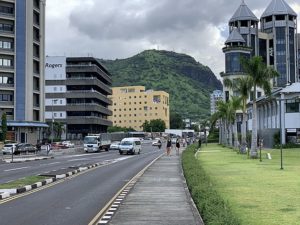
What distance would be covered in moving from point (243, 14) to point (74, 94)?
4658cm

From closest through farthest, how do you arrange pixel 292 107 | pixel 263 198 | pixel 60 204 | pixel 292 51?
pixel 60 204, pixel 263 198, pixel 292 107, pixel 292 51

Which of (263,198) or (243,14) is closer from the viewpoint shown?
(263,198)

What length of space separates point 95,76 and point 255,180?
383 ft

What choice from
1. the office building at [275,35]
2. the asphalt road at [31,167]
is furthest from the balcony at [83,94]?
the asphalt road at [31,167]

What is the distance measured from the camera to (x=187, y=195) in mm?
17844

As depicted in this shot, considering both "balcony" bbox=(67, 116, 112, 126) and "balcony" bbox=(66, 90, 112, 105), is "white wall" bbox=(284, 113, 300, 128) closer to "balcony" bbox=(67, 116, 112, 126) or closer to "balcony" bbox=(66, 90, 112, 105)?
"balcony" bbox=(67, 116, 112, 126)

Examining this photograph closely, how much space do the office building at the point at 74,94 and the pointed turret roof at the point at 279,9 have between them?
44729 mm

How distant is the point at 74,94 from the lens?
134875mm

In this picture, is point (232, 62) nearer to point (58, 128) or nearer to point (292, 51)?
point (292, 51)

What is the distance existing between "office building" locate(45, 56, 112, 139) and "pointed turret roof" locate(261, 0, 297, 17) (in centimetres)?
4473

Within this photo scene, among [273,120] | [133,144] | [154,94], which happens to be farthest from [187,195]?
[154,94]

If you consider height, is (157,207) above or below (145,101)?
below

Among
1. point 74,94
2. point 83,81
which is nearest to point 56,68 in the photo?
point 83,81

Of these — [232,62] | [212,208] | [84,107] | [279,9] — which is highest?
[279,9]
